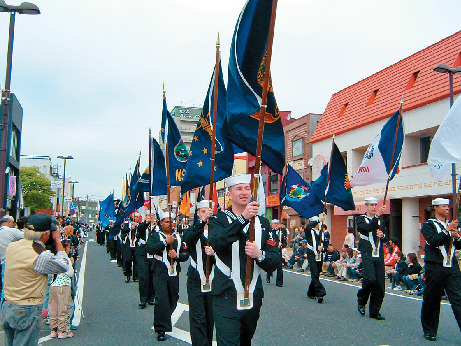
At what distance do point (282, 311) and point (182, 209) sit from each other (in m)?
6.61

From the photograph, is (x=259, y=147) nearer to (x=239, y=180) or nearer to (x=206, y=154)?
(x=239, y=180)

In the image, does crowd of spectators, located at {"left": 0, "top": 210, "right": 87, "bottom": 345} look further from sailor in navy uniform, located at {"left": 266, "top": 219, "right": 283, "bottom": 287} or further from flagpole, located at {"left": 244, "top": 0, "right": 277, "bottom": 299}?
sailor in navy uniform, located at {"left": 266, "top": 219, "right": 283, "bottom": 287}

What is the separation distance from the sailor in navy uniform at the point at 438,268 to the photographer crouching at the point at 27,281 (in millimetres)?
5301

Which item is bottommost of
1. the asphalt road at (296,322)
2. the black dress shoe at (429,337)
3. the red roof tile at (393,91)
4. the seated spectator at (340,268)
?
the asphalt road at (296,322)

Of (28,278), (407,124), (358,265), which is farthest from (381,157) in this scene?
(407,124)

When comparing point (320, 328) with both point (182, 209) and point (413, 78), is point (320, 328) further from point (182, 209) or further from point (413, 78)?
point (413, 78)

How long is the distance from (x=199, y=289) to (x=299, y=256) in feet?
46.2

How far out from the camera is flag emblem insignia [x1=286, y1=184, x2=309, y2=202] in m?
15.7

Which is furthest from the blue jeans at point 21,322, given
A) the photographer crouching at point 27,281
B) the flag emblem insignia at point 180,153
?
the flag emblem insignia at point 180,153

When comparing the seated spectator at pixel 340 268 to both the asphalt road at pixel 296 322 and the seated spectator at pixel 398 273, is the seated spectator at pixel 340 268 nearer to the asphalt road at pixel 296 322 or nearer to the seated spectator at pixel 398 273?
the seated spectator at pixel 398 273

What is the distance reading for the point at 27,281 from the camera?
195 inches

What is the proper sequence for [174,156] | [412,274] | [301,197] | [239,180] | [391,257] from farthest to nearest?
[391,257] < [301,197] < [412,274] < [174,156] < [239,180]

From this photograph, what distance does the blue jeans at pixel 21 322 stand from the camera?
4.91 m

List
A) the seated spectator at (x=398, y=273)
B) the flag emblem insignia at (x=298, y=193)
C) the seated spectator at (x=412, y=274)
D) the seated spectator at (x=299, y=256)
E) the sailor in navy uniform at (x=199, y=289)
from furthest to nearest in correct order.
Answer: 1. the seated spectator at (x=299, y=256)
2. the flag emblem insignia at (x=298, y=193)
3. the seated spectator at (x=398, y=273)
4. the seated spectator at (x=412, y=274)
5. the sailor in navy uniform at (x=199, y=289)
